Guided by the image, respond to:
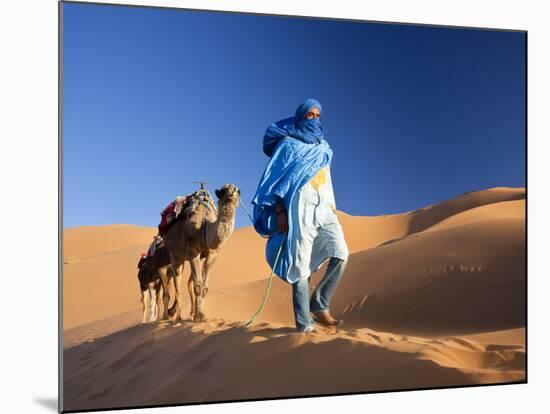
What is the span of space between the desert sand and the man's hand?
1.10m

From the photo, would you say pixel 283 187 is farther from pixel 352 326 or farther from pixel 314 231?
pixel 352 326

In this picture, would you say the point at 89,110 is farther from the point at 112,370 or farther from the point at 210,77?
the point at 112,370

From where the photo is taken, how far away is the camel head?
11.3m

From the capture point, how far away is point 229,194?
11.3 m

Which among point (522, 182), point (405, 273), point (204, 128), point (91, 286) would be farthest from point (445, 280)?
point (91, 286)

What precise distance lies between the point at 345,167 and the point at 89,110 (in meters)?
3.08

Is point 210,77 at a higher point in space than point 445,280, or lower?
higher

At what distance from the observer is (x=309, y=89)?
467 inches

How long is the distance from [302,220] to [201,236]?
4.81 ft

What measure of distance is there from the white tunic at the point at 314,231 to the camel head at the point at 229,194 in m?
0.78

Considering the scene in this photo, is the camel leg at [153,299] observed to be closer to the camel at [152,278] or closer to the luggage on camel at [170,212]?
the camel at [152,278]

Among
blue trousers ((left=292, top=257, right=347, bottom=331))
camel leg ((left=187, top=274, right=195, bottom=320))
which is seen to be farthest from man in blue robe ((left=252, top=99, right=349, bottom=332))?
camel leg ((left=187, top=274, right=195, bottom=320))

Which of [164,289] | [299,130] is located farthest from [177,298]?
[299,130]

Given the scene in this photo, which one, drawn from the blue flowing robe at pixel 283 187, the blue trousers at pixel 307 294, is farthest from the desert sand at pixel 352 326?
the blue flowing robe at pixel 283 187
